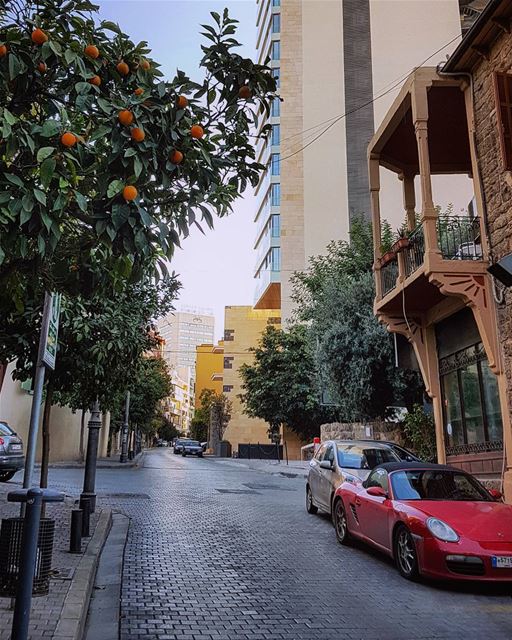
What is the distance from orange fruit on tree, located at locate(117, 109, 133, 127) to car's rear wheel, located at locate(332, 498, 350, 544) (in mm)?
7145

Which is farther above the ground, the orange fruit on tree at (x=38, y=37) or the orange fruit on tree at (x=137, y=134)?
the orange fruit on tree at (x=38, y=37)

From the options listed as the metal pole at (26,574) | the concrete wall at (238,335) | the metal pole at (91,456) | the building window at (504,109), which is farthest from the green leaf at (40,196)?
the concrete wall at (238,335)

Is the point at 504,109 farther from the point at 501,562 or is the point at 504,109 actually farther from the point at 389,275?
the point at 501,562

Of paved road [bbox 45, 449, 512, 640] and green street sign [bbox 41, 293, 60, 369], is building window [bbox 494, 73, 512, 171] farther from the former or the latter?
green street sign [bbox 41, 293, 60, 369]

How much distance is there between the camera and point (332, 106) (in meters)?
50.5

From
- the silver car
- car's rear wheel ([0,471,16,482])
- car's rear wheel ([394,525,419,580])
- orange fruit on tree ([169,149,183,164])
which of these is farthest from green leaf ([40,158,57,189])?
car's rear wheel ([0,471,16,482])

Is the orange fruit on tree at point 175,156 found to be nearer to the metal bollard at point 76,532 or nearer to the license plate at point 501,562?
the metal bollard at point 76,532

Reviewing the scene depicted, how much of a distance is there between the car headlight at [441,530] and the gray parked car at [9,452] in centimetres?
1102

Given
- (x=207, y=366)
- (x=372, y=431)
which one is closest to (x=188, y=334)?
(x=207, y=366)

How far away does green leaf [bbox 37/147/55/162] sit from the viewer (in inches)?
136

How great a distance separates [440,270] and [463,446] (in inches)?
163

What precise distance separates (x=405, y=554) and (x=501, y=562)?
117 cm

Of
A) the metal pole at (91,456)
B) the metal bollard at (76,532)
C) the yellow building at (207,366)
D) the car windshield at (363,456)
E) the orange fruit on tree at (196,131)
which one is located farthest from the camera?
the yellow building at (207,366)

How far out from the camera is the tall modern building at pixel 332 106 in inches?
1935
